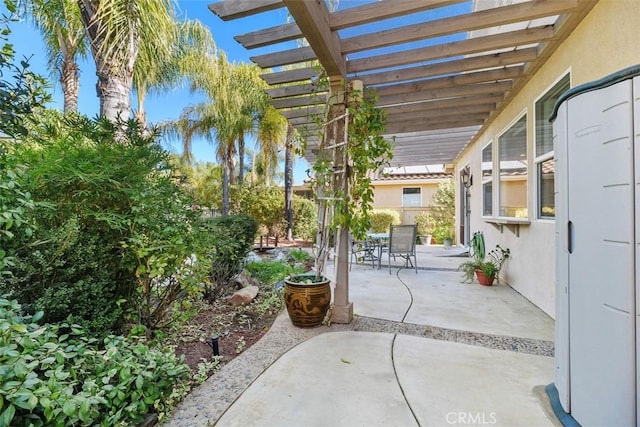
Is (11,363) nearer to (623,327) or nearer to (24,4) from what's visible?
(623,327)

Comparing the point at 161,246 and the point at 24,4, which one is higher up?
the point at 24,4

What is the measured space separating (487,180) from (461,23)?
3.95m

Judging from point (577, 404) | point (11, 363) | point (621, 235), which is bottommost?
point (577, 404)

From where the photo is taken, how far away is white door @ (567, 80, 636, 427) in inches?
51.8

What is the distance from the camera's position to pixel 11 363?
1261 millimetres

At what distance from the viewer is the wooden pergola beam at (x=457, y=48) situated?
291cm

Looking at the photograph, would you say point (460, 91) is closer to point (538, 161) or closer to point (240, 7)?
point (538, 161)

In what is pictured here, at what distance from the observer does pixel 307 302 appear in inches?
118

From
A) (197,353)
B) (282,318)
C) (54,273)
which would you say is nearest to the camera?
(54,273)

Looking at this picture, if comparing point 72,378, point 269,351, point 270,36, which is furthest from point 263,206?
point 72,378

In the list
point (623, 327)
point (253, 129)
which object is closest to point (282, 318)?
point (623, 327)

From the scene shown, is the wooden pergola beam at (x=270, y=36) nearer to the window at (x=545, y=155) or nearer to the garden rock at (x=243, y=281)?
the window at (x=545, y=155)

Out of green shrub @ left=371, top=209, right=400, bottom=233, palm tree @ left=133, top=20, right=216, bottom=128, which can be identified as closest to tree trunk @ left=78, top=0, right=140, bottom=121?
palm tree @ left=133, top=20, right=216, bottom=128

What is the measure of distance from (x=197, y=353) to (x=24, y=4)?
347cm
